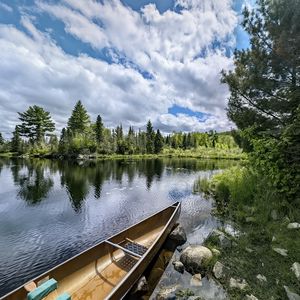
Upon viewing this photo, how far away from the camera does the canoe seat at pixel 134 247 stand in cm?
600

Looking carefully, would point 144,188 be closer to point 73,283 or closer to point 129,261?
point 129,261

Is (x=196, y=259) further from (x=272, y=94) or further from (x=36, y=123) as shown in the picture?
(x=36, y=123)

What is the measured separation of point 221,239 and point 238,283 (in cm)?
218

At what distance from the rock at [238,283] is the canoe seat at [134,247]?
2461 mm

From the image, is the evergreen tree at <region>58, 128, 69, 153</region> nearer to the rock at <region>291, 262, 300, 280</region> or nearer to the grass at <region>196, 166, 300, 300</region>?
the grass at <region>196, 166, 300, 300</region>

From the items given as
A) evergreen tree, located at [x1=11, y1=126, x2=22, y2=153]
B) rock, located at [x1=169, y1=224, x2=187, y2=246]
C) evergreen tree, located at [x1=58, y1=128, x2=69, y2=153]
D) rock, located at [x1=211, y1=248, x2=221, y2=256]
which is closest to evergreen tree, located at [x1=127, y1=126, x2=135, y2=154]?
evergreen tree, located at [x1=58, y1=128, x2=69, y2=153]

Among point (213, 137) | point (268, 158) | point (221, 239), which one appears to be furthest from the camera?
point (213, 137)

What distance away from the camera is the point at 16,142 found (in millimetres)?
59281

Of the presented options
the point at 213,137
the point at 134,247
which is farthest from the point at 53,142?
the point at 213,137

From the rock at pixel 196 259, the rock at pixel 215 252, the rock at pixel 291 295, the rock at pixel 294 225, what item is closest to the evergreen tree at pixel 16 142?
the rock at pixel 196 259

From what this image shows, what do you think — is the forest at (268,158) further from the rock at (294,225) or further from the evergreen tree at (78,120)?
the evergreen tree at (78,120)

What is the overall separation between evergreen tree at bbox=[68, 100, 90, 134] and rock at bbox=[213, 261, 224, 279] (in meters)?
52.0

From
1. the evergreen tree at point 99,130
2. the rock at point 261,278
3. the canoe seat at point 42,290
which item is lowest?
the rock at point 261,278

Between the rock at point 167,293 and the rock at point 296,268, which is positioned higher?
the rock at point 296,268
